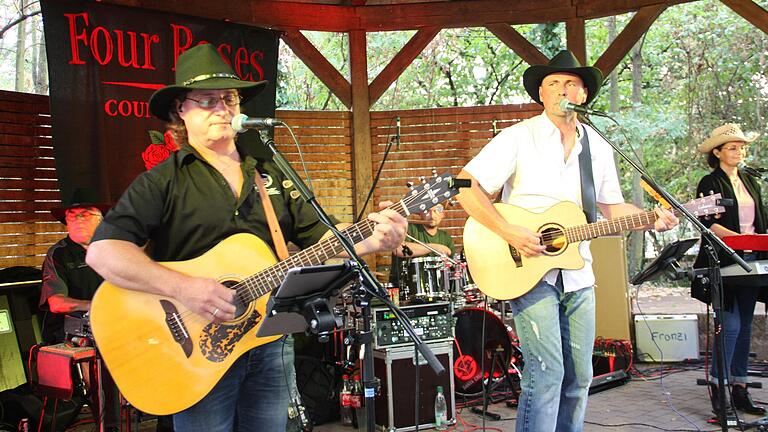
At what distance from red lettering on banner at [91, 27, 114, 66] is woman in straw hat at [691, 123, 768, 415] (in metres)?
5.49

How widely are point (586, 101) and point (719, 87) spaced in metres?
14.5

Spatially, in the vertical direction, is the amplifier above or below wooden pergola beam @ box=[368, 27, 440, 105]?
below

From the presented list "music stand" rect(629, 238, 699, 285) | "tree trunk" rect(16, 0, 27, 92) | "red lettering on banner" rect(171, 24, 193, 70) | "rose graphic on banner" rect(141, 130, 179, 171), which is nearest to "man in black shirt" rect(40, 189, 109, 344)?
"rose graphic on banner" rect(141, 130, 179, 171)

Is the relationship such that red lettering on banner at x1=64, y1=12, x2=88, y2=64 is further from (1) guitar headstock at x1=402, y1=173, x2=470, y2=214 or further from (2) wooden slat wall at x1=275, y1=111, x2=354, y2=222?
(1) guitar headstock at x1=402, y1=173, x2=470, y2=214

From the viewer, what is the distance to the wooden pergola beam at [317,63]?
27.5ft

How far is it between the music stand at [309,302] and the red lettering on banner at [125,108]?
4848 mm

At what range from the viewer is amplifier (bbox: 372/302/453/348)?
20.8 feet

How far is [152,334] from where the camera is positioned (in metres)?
3.06

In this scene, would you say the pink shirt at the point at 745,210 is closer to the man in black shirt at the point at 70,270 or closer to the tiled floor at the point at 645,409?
the tiled floor at the point at 645,409

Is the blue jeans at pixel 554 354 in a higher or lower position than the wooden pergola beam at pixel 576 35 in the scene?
lower

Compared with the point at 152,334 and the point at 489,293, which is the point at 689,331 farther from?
the point at 152,334

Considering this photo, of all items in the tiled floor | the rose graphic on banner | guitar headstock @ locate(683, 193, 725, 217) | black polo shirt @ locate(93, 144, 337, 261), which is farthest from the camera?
the rose graphic on banner

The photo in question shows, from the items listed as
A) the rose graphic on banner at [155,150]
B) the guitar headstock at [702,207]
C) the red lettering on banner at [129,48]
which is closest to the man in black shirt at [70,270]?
the rose graphic on banner at [155,150]

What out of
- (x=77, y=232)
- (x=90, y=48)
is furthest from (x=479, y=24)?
(x=77, y=232)
